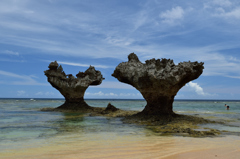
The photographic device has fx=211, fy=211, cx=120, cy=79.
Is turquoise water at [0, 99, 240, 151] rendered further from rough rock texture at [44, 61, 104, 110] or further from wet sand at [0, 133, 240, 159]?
rough rock texture at [44, 61, 104, 110]

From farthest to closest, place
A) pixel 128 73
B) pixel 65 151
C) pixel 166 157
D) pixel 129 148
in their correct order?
1. pixel 128 73
2. pixel 129 148
3. pixel 65 151
4. pixel 166 157

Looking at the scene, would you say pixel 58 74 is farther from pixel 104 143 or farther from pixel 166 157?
pixel 166 157

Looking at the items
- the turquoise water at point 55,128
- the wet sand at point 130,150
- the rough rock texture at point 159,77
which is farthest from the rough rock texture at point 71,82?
the wet sand at point 130,150

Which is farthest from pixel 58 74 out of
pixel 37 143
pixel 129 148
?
pixel 129 148

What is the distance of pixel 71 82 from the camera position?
25031mm

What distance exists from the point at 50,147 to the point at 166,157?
3660mm

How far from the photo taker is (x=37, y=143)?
293 inches

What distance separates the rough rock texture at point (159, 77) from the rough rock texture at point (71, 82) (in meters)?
10.3

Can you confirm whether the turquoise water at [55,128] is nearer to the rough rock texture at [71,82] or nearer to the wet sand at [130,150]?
the wet sand at [130,150]

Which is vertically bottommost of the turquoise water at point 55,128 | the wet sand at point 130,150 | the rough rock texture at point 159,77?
the turquoise water at point 55,128

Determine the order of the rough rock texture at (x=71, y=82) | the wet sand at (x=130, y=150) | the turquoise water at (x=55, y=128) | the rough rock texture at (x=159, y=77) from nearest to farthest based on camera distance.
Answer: the wet sand at (x=130, y=150)
the turquoise water at (x=55, y=128)
the rough rock texture at (x=159, y=77)
the rough rock texture at (x=71, y=82)

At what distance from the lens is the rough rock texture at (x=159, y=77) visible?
44.3 feet

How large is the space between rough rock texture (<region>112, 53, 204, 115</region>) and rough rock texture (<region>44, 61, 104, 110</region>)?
10.3 m

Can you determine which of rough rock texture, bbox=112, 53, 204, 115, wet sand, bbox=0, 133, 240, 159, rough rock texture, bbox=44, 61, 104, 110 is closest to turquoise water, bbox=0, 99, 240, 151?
wet sand, bbox=0, 133, 240, 159
